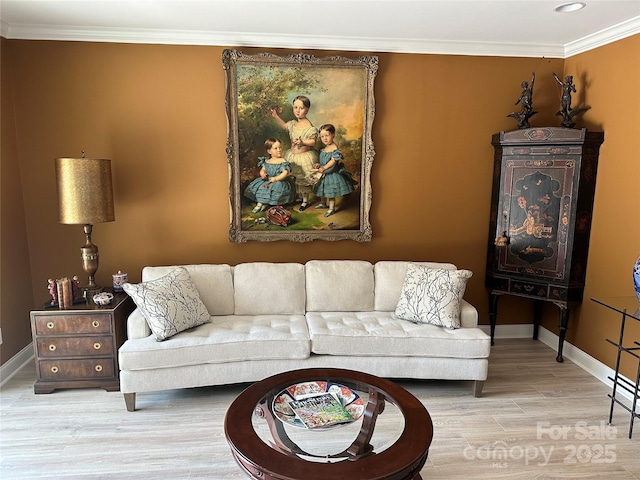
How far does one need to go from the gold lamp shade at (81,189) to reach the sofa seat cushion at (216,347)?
0.94m

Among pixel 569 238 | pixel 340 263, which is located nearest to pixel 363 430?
pixel 340 263

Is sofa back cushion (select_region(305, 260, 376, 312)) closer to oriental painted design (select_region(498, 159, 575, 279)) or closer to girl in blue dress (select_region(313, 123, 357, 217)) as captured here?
girl in blue dress (select_region(313, 123, 357, 217))

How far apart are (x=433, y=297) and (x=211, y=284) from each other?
164cm

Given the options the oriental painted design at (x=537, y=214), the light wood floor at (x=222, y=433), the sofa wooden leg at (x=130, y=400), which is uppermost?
the oriental painted design at (x=537, y=214)

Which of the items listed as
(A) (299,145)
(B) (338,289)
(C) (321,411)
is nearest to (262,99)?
(A) (299,145)

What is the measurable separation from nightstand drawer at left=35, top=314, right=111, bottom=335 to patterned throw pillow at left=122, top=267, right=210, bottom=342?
0.28m

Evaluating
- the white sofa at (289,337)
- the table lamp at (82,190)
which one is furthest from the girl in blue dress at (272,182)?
the table lamp at (82,190)

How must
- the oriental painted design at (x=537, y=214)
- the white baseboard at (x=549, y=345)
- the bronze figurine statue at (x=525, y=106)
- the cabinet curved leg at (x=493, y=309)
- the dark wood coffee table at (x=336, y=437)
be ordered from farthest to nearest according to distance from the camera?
the cabinet curved leg at (x=493, y=309) → the bronze figurine statue at (x=525, y=106) → the oriental painted design at (x=537, y=214) → the white baseboard at (x=549, y=345) → the dark wood coffee table at (x=336, y=437)

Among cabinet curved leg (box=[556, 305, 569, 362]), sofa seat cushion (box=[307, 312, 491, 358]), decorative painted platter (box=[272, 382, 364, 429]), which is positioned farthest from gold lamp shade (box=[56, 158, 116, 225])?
cabinet curved leg (box=[556, 305, 569, 362])

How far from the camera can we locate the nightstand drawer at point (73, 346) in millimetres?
2912

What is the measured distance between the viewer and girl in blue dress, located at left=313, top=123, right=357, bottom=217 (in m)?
3.60

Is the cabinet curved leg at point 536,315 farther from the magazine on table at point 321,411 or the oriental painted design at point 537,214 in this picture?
the magazine on table at point 321,411

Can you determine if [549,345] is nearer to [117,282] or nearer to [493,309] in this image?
[493,309]

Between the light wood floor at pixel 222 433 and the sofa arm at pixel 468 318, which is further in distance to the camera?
the sofa arm at pixel 468 318
